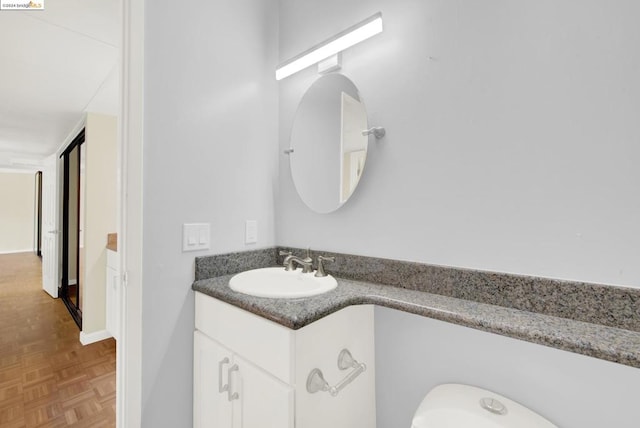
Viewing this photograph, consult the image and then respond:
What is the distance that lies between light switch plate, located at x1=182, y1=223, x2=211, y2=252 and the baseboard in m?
2.16

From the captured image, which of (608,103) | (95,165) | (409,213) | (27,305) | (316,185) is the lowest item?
(27,305)

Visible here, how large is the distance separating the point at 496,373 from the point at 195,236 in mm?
1178

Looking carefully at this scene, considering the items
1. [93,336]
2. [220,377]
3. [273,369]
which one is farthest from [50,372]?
[273,369]

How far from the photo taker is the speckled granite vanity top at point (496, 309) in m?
0.59

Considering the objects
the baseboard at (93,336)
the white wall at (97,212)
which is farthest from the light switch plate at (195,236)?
the baseboard at (93,336)

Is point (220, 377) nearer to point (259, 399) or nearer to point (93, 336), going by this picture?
point (259, 399)

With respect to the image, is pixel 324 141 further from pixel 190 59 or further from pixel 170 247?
pixel 170 247

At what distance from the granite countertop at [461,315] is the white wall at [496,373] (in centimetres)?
11

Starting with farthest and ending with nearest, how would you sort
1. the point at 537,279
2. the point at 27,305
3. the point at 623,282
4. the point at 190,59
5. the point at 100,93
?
the point at 27,305
the point at 100,93
the point at 190,59
the point at 537,279
the point at 623,282

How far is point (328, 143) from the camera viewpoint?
1.27 meters

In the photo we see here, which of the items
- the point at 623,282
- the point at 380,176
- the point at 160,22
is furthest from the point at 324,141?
the point at 623,282

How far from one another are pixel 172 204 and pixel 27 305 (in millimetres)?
3733

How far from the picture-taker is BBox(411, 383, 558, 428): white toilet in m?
0.70

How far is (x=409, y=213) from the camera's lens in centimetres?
101
